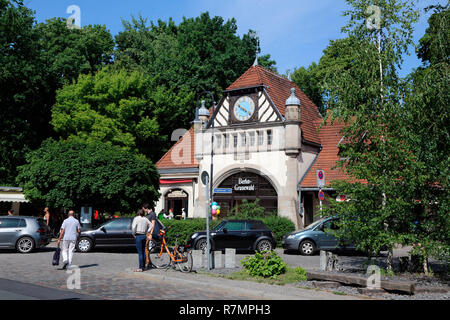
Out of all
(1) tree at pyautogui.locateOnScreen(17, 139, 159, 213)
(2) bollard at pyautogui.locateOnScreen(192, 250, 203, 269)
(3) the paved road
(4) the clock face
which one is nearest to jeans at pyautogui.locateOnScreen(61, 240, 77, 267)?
(3) the paved road

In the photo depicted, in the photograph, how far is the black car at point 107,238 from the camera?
21031 millimetres

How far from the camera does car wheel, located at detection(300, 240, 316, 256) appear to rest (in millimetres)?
21125

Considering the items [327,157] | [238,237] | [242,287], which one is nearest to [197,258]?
[242,287]

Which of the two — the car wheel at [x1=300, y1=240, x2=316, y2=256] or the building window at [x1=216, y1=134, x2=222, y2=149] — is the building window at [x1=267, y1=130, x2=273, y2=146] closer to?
the building window at [x1=216, y1=134, x2=222, y2=149]

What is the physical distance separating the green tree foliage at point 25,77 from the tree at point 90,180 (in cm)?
1197

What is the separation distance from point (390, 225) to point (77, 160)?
1793 cm

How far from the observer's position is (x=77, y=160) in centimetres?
2572

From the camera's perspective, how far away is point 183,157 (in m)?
36.9

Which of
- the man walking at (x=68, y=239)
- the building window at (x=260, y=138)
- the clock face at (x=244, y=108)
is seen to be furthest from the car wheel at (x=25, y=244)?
the clock face at (x=244, y=108)

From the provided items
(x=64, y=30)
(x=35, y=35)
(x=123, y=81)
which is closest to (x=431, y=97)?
(x=123, y=81)

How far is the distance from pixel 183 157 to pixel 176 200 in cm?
332

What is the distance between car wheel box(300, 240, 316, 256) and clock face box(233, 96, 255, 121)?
43.0ft
